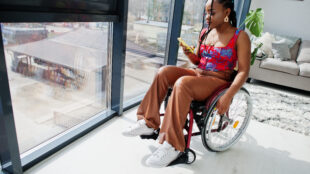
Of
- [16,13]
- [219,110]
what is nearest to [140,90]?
[219,110]

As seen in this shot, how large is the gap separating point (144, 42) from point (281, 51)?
2.46m

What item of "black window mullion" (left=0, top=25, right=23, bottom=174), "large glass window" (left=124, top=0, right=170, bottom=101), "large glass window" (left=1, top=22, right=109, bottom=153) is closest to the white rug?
"large glass window" (left=124, top=0, right=170, bottom=101)

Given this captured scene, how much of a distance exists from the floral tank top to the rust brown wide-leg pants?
0.08m

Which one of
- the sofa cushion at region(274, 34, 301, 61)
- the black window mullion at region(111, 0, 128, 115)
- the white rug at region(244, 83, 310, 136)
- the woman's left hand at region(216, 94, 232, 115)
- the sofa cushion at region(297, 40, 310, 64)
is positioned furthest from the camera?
the sofa cushion at region(274, 34, 301, 61)

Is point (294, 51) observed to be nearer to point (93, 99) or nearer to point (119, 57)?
point (119, 57)

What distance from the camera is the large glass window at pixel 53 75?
3.90 feet

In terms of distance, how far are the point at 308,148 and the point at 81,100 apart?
1.92 m

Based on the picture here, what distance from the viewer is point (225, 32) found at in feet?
4.59

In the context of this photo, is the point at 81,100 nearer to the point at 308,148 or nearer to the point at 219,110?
the point at 219,110

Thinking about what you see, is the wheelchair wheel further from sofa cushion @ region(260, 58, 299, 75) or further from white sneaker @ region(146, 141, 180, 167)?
sofa cushion @ region(260, 58, 299, 75)

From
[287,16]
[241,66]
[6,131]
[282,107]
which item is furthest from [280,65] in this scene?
[6,131]

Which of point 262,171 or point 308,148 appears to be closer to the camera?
point 262,171

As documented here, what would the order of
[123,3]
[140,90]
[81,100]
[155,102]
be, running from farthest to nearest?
[140,90], [81,100], [123,3], [155,102]

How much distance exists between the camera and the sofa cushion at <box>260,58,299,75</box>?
10.3 feet
